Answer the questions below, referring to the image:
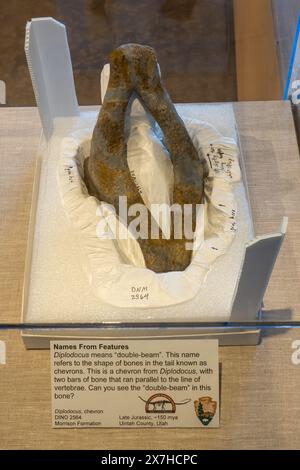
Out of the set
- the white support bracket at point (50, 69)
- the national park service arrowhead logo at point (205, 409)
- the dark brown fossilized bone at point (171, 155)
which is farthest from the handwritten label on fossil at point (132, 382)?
the white support bracket at point (50, 69)

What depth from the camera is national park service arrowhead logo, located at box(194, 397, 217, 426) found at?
88 centimetres

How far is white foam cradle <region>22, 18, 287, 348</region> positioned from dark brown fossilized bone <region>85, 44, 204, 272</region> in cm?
12

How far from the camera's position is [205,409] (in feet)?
2.93

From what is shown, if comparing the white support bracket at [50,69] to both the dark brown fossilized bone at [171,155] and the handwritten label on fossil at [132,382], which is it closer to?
the dark brown fossilized bone at [171,155]

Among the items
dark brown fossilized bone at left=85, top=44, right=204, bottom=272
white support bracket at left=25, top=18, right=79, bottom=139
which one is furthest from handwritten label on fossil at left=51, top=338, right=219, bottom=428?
white support bracket at left=25, top=18, right=79, bottom=139

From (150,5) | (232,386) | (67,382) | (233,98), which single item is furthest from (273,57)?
(67,382)

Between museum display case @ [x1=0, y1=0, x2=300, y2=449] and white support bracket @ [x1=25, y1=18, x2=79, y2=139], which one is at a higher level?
white support bracket @ [x1=25, y1=18, x2=79, y2=139]

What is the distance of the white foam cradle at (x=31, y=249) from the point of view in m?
0.80

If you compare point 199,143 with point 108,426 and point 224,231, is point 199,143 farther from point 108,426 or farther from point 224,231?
point 108,426

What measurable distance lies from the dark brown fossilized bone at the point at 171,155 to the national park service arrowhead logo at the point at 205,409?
0.19 m

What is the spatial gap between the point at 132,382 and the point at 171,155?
1.10 ft

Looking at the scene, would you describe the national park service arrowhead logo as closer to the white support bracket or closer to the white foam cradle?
the white foam cradle

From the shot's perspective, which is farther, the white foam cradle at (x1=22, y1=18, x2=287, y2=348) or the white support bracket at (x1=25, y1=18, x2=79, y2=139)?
the white support bracket at (x1=25, y1=18, x2=79, y2=139)
